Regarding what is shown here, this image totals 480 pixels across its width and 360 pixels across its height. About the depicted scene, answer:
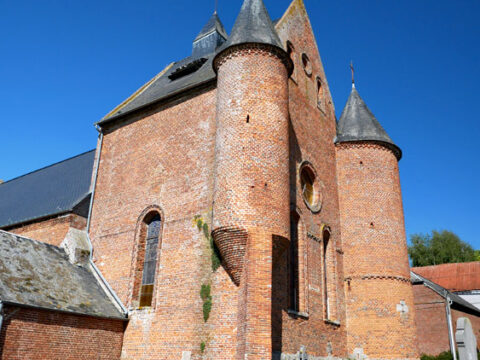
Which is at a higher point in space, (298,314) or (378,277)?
(378,277)

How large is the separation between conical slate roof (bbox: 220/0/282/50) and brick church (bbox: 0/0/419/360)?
75 mm

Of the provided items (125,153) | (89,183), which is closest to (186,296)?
(125,153)

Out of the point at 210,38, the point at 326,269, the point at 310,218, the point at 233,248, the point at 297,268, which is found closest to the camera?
the point at 233,248

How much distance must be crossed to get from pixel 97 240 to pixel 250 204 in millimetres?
7740

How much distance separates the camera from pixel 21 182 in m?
27.7

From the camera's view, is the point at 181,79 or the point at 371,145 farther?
the point at 181,79

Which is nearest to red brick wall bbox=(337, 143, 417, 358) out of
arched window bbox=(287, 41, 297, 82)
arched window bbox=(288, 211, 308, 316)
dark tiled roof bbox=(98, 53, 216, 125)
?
arched window bbox=(288, 211, 308, 316)

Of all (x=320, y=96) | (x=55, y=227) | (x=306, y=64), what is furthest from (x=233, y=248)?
(x=306, y=64)

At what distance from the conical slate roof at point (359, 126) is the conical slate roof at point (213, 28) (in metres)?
8.02

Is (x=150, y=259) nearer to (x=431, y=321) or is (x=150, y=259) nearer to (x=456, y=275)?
(x=431, y=321)

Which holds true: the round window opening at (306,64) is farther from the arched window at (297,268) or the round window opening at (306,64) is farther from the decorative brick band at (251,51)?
the arched window at (297,268)

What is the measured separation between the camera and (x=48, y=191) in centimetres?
2311

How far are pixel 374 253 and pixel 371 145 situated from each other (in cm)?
473

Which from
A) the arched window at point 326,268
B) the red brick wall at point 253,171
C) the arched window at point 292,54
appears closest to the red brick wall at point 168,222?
the red brick wall at point 253,171
